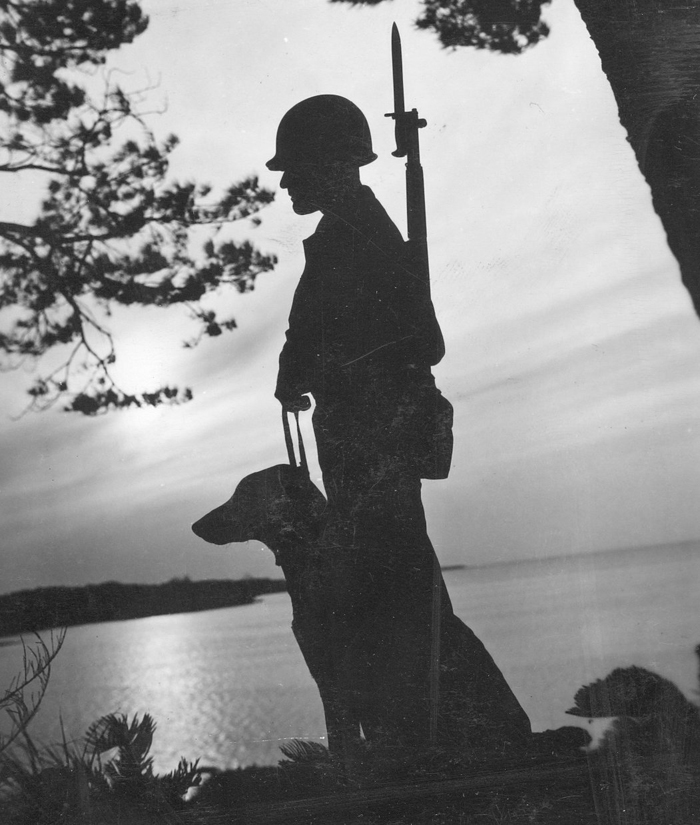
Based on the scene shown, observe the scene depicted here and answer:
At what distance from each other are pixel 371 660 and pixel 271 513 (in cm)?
48

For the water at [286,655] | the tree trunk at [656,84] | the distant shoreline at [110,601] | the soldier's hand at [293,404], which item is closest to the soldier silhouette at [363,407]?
the soldier's hand at [293,404]

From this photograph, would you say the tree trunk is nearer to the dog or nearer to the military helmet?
the military helmet

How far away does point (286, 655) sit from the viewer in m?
2.03

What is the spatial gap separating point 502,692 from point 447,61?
1.77m

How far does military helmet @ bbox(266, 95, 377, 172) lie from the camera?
2.14 metres

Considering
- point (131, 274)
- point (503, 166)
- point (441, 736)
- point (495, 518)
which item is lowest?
point (441, 736)

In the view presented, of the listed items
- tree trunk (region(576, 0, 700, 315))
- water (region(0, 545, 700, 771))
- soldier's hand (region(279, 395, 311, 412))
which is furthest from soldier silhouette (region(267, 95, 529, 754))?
tree trunk (region(576, 0, 700, 315))

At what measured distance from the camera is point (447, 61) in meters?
2.18

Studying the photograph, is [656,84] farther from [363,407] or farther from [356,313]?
[363,407]

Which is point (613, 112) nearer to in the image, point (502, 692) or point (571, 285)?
point (571, 285)

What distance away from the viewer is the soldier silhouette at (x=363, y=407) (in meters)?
2.03

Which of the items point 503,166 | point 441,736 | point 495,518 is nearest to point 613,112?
point 503,166

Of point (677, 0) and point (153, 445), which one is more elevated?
point (677, 0)

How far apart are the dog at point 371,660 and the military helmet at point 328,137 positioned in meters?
0.94
